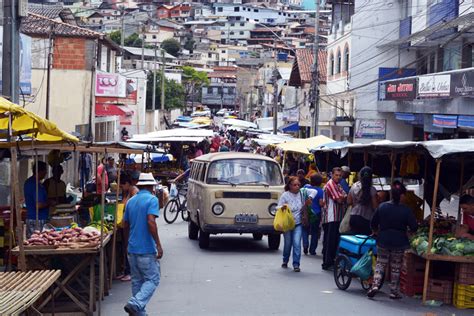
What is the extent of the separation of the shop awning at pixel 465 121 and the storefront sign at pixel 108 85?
58.9 feet

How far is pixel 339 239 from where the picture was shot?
1584 cm

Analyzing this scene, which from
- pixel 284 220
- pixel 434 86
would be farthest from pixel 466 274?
pixel 434 86

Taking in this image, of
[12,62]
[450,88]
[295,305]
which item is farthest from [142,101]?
[295,305]

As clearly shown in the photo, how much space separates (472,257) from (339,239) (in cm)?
372

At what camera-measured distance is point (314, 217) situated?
17.7 m

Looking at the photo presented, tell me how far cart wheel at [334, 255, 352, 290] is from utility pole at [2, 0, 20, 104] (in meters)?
6.86

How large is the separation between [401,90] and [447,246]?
82.3 ft

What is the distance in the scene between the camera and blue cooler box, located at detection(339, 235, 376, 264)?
13688mm

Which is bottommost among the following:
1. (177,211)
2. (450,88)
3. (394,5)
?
(177,211)

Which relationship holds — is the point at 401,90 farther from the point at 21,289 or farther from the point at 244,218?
the point at 21,289

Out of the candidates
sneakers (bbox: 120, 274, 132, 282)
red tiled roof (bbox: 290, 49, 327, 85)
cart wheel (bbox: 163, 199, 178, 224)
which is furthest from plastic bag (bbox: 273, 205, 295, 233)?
red tiled roof (bbox: 290, 49, 327, 85)

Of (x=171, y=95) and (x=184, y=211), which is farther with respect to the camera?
(x=171, y=95)

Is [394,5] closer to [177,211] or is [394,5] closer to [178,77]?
[177,211]

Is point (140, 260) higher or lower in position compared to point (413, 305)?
higher
